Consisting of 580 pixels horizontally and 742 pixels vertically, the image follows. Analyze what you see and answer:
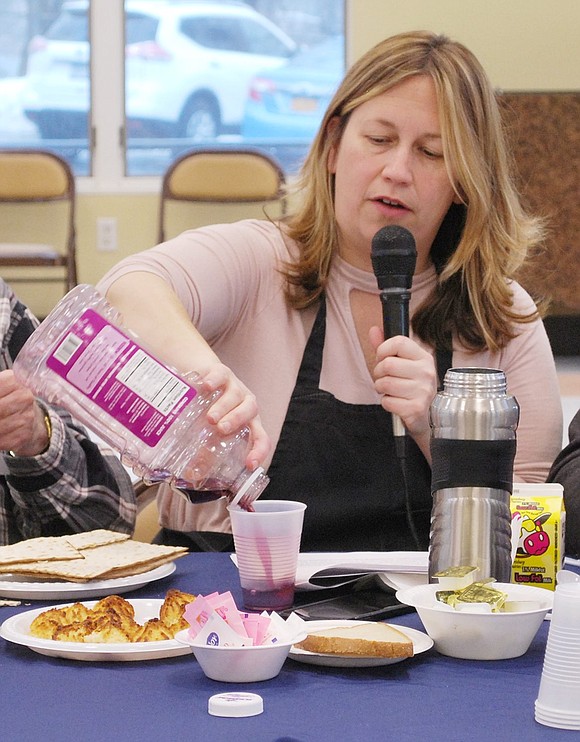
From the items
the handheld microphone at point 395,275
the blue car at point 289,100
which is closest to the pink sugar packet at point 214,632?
the handheld microphone at point 395,275

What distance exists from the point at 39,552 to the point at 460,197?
36.7 inches

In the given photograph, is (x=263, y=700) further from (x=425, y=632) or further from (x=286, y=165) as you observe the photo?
(x=286, y=165)

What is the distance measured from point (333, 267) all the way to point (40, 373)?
2.61 feet

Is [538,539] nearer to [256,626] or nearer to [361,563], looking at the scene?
[361,563]

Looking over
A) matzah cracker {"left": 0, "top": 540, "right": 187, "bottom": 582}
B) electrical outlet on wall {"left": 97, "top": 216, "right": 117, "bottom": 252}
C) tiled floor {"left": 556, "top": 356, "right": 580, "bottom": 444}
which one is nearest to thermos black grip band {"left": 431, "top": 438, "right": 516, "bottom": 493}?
matzah cracker {"left": 0, "top": 540, "right": 187, "bottom": 582}

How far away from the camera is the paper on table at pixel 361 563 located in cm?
120

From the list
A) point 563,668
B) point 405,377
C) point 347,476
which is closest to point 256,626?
point 563,668

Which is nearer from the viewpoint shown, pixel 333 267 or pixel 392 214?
pixel 392 214

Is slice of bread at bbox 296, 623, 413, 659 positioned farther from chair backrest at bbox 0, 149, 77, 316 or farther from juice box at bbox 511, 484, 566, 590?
chair backrest at bbox 0, 149, 77, 316

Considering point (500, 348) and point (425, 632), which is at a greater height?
point (500, 348)

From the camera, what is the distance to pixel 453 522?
1.12 m

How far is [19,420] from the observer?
1438mm

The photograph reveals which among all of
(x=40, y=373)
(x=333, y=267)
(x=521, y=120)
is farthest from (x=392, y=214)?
(x=521, y=120)

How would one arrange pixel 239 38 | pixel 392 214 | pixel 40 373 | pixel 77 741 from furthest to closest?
pixel 239 38
pixel 392 214
pixel 40 373
pixel 77 741
